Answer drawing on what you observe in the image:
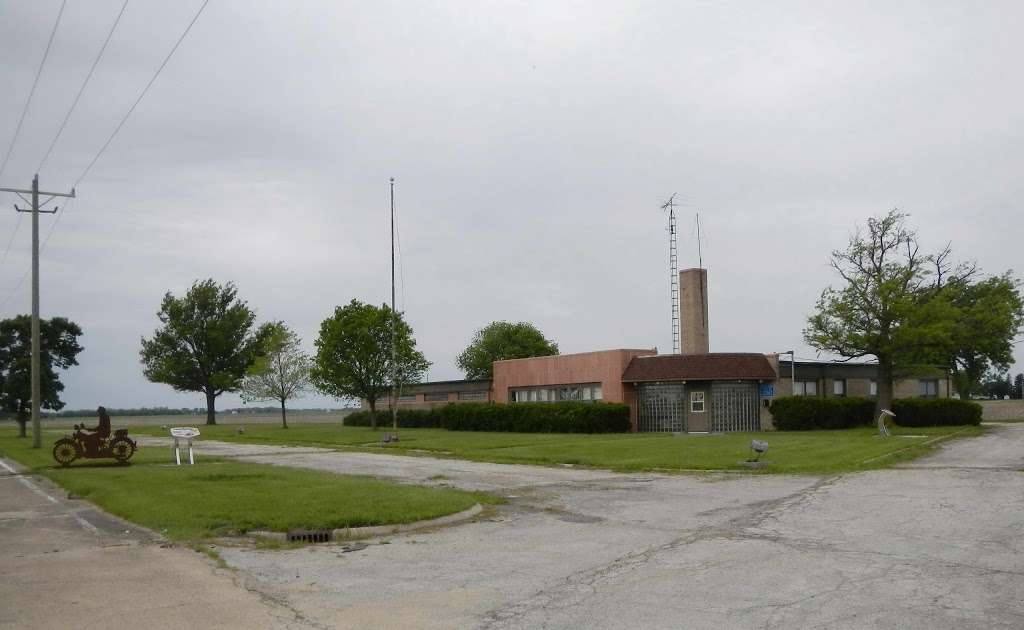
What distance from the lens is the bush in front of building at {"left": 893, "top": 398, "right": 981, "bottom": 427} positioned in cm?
4147

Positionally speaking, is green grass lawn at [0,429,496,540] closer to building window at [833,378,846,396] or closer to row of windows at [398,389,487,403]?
row of windows at [398,389,487,403]

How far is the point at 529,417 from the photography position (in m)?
46.5

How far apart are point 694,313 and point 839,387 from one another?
8.99m

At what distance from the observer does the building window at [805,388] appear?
151 feet

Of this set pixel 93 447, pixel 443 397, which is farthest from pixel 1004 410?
pixel 93 447

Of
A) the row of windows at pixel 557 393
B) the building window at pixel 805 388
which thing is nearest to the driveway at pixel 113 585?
the row of windows at pixel 557 393

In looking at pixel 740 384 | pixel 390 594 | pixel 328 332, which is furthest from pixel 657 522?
pixel 328 332

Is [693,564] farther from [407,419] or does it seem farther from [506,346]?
[506,346]

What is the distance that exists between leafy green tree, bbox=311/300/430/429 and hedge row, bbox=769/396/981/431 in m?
21.4

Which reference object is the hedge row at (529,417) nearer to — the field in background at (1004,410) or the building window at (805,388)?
the building window at (805,388)

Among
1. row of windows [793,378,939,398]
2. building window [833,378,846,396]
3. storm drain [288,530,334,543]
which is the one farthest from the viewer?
building window [833,378,846,396]

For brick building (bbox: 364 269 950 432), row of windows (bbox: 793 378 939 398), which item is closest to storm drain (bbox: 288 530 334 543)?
brick building (bbox: 364 269 950 432)

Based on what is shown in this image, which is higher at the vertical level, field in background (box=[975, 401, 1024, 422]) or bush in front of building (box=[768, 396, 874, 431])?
bush in front of building (box=[768, 396, 874, 431])

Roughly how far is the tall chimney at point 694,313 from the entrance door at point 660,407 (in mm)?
4967
